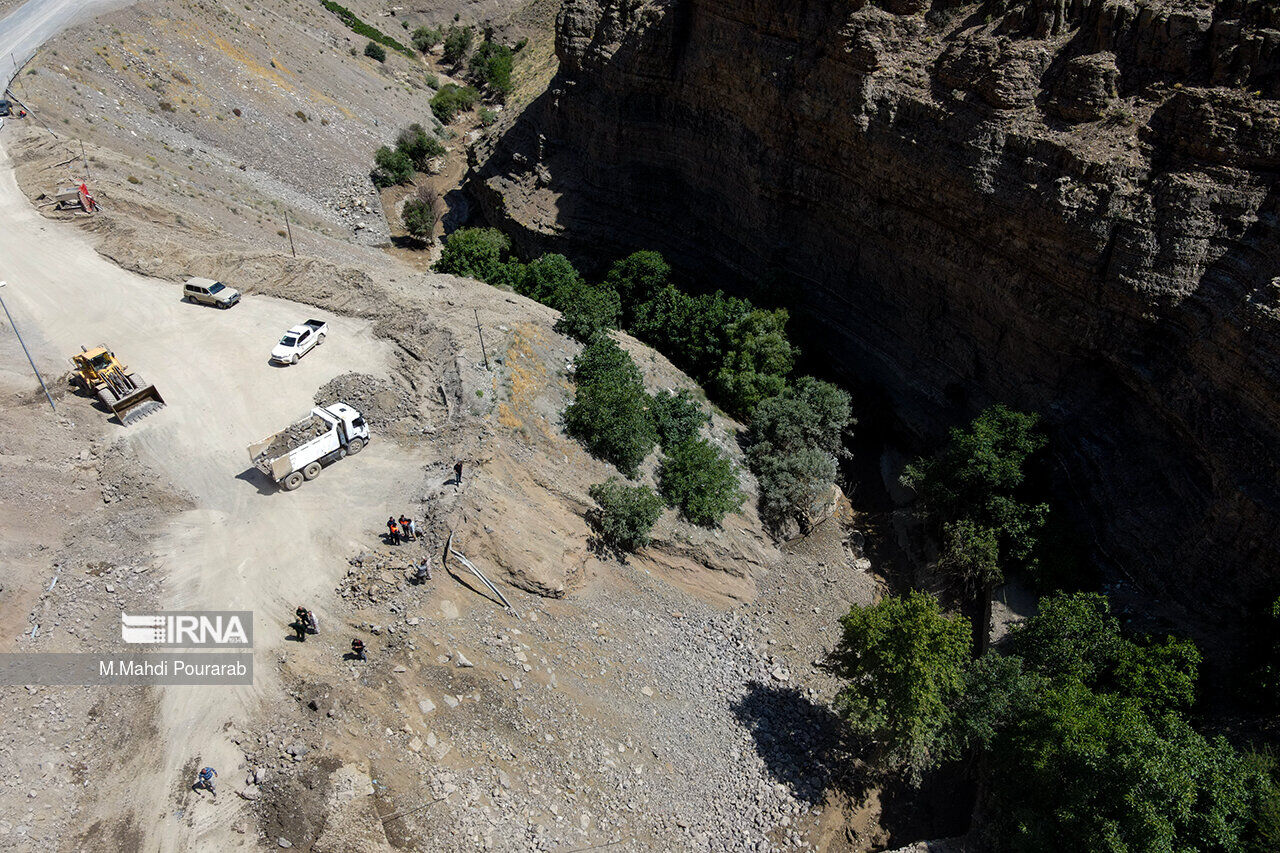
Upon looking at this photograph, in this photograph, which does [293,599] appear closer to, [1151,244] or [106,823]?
[106,823]

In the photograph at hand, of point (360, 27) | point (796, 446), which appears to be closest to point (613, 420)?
point (796, 446)

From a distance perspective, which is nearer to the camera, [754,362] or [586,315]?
[586,315]

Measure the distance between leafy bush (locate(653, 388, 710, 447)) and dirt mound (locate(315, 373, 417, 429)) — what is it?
1110cm

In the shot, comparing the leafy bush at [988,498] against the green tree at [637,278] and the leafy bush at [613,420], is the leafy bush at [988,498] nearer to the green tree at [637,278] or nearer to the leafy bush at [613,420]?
the leafy bush at [613,420]

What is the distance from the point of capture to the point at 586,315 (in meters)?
39.5

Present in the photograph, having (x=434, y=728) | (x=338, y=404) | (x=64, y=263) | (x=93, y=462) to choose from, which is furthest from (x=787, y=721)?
(x=64, y=263)

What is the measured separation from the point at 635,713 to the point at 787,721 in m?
6.11

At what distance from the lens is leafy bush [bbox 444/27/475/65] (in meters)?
89.9

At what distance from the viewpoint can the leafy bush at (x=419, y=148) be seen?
68.4 metres

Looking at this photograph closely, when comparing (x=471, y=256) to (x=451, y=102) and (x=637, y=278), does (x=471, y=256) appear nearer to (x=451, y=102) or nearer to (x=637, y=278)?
(x=637, y=278)

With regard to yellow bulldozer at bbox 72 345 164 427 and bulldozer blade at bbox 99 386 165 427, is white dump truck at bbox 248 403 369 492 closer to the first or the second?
bulldozer blade at bbox 99 386 165 427

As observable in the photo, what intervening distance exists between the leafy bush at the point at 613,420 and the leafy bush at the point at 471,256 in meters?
15.0

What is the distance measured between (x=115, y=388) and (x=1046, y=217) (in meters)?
39.0

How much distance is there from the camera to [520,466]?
106 feet
